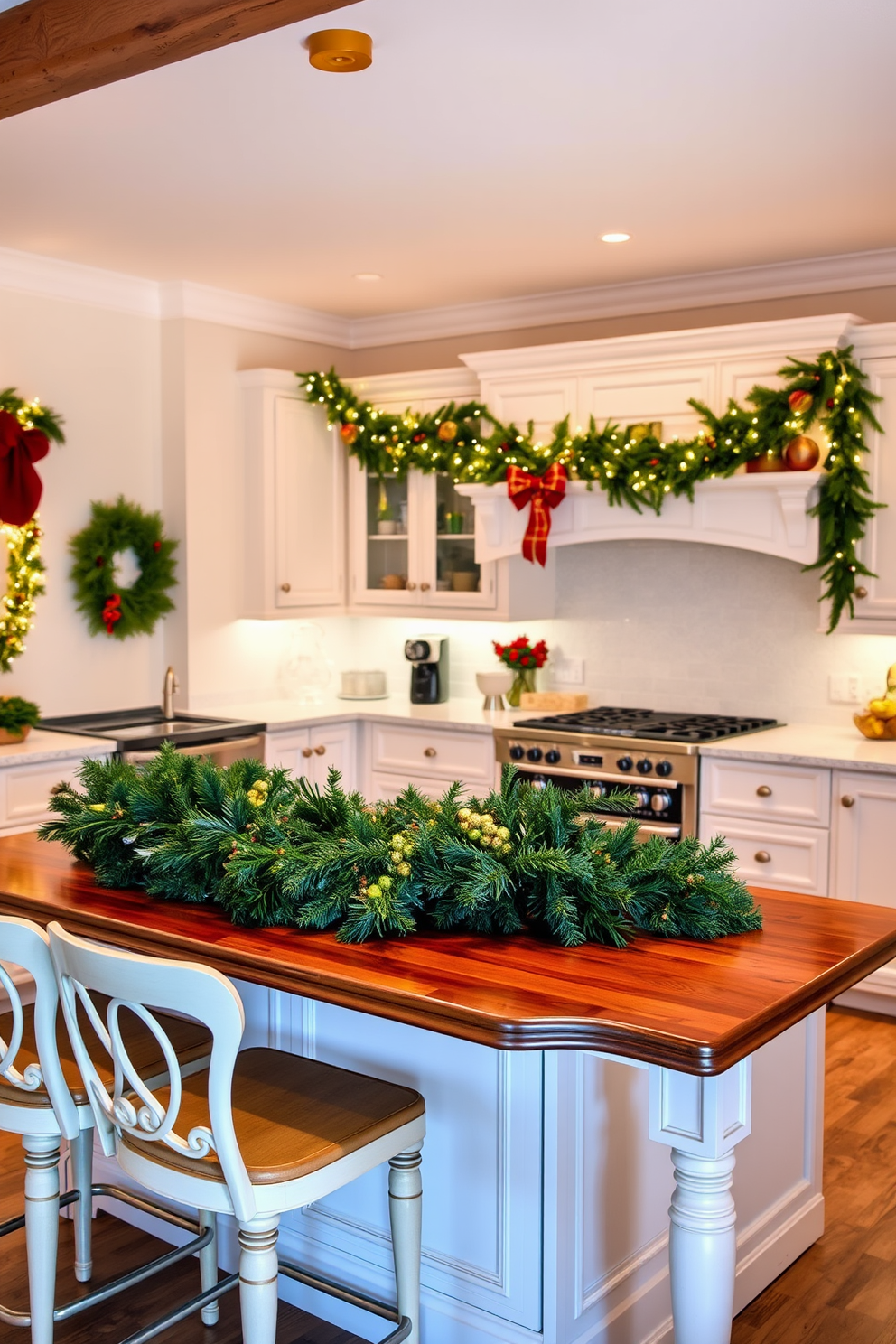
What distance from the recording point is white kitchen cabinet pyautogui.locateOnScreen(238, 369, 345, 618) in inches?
221

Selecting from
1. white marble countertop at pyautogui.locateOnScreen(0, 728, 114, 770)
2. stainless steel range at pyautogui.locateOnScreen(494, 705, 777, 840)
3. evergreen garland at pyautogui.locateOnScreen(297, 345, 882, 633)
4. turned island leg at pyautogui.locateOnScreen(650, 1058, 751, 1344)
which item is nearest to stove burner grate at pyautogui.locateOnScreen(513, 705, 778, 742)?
stainless steel range at pyautogui.locateOnScreen(494, 705, 777, 840)

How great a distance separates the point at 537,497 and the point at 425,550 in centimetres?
79

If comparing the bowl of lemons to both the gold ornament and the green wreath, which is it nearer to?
the gold ornament

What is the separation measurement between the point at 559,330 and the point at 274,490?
1.44 m

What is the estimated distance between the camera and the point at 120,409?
5.34 m

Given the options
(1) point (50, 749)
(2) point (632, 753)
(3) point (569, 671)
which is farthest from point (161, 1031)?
(3) point (569, 671)

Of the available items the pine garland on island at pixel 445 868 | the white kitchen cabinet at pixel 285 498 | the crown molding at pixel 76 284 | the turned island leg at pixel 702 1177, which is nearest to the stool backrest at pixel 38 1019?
the pine garland on island at pixel 445 868

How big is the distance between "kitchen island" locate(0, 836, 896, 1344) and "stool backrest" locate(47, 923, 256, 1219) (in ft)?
0.56

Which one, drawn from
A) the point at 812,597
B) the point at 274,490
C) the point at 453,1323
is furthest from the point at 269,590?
the point at 453,1323

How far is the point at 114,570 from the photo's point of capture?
5258 mm

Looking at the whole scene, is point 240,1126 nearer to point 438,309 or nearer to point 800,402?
point 800,402

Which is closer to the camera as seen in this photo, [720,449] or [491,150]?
[491,150]

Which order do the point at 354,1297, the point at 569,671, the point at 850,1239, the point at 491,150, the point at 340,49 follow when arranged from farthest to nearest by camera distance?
1. the point at 569,671
2. the point at 491,150
3. the point at 850,1239
4. the point at 340,49
5. the point at 354,1297

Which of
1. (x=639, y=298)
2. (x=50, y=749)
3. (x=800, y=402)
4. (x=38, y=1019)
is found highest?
(x=639, y=298)
